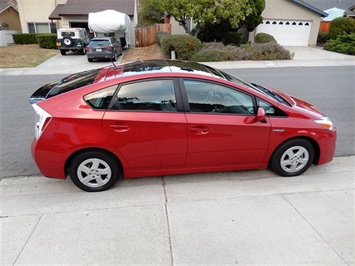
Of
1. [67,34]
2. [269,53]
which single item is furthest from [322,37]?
[67,34]

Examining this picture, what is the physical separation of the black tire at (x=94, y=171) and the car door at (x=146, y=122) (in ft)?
0.70

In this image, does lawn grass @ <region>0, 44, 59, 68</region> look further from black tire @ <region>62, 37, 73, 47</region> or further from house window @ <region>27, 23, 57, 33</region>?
house window @ <region>27, 23, 57, 33</region>

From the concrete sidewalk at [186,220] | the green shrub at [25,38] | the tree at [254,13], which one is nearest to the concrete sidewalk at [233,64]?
the tree at [254,13]

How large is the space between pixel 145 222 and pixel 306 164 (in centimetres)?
228

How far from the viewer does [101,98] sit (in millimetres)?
3102

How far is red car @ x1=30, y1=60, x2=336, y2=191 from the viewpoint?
3061 mm

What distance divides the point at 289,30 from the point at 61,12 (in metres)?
19.2

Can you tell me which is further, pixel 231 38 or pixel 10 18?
pixel 10 18

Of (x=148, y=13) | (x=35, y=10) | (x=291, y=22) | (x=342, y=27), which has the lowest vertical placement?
(x=342, y=27)

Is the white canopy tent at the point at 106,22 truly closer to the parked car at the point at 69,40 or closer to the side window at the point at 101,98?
the parked car at the point at 69,40

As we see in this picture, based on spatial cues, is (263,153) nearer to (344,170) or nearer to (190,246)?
(344,170)

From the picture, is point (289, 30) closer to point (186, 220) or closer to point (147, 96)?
point (147, 96)

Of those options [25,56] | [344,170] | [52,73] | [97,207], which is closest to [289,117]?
[344,170]

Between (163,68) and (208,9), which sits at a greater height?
(208,9)
